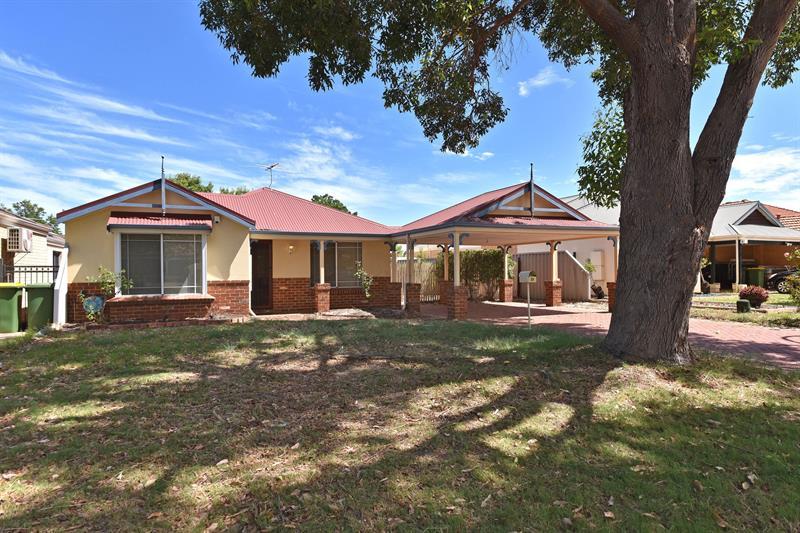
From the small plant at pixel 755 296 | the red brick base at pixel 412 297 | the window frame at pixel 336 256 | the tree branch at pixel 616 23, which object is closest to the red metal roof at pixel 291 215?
the window frame at pixel 336 256

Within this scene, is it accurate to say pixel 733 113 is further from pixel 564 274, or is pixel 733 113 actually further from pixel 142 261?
pixel 564 274

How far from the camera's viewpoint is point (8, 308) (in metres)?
10.3

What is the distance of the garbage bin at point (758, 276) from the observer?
73.5 feet

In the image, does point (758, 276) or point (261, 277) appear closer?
point (261, 277)

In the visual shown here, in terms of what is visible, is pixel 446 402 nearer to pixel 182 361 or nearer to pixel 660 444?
pixel 660 444

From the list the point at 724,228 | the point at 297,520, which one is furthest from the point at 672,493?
the point at 724,228

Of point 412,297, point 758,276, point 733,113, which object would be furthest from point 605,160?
point 758,276

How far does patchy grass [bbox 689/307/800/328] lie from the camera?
11.5 meters

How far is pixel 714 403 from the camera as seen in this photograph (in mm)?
5074

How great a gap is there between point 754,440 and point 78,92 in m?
16.7

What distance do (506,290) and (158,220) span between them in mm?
13926

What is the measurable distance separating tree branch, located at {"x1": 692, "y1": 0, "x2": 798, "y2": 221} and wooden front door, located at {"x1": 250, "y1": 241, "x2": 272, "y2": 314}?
12560 millimetres

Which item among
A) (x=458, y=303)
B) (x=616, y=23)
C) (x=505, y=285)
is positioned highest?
(x=616, y=23)

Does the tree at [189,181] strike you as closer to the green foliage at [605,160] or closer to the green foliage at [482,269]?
the green foliage at [482,269]
